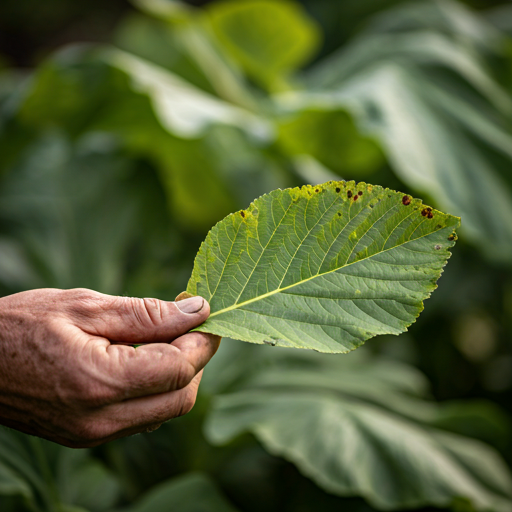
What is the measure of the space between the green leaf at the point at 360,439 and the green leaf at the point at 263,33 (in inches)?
33.3

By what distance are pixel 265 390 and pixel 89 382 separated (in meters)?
0.59

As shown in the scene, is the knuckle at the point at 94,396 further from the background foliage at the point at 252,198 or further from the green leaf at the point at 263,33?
the green leaf at the point at 263,33

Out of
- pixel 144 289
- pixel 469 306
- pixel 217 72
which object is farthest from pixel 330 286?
pixel 469 306

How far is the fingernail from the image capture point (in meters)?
0.33

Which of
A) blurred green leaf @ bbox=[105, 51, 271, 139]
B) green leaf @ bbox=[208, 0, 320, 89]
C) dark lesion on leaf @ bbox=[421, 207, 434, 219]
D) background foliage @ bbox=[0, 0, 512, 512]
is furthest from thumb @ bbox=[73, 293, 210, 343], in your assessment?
green leaf @ bbox=[208, 0, 320, 89]

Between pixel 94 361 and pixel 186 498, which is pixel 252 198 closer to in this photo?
pixel 186 498

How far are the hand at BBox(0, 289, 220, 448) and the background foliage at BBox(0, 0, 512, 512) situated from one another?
0.34m

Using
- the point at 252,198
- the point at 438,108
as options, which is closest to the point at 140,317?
the point at 252,198

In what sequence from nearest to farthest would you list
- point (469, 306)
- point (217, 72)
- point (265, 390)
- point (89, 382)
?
1. point (89, 382)
2. point (265, 390)
3. point (217, 72)
4. point (469, 306)

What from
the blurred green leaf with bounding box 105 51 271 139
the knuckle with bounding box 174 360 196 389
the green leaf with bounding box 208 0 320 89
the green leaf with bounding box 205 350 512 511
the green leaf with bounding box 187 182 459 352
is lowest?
the green leaf with bounding box 205 350 512 511

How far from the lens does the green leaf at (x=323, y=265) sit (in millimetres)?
318

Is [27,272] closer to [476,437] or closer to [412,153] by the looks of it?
[412,153]

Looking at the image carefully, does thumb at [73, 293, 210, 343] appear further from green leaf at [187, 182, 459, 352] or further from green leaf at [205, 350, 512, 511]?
green leaf at [205, 350, 512, 511]

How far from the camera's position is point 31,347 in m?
0.32
